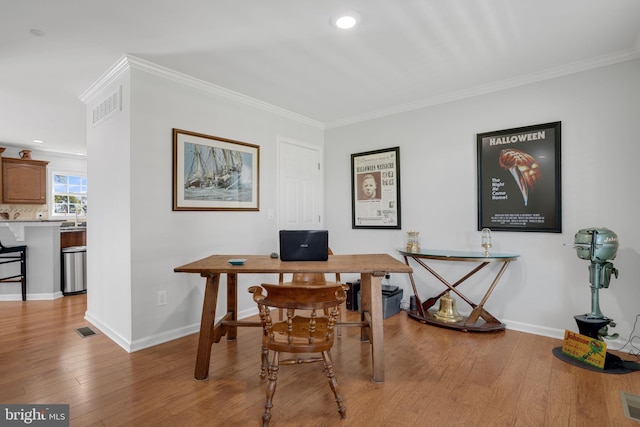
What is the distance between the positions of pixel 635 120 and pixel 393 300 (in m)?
2.70

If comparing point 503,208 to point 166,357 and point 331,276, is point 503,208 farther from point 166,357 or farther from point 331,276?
point 166,357

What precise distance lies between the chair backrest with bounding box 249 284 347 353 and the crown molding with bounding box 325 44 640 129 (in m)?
2.76

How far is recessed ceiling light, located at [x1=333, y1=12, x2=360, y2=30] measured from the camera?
2176 mm

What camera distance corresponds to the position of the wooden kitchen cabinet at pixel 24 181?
227 inches

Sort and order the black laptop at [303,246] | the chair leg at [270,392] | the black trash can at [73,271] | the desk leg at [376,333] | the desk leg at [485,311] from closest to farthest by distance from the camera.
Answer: the chair leg at [270,392] → the desk leg at [376,333] → the black laptop at [303,246] → the desk leg at [485,311] → the black trash can at [73,271]

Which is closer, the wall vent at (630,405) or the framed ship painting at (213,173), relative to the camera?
the wall vent at (630,405)

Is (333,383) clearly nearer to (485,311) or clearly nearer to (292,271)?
(292,271)

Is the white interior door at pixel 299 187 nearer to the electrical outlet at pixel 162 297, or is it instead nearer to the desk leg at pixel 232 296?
the desk leg at pixel 232 296

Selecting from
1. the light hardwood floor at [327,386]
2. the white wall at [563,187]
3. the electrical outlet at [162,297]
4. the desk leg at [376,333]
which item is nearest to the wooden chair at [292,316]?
the light hardwood floor at [327,386]

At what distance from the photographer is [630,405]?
6.40 feet

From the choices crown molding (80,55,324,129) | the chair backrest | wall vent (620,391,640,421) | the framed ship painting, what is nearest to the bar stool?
crown molding (80,55,324,129)

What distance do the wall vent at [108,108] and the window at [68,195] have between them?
4.34 meters

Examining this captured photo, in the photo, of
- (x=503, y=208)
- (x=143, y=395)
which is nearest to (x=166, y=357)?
(x=143, y=395)

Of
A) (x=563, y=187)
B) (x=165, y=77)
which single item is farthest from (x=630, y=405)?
(x=165, y=77)
